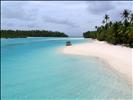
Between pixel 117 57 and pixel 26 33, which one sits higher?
pixel 26 33

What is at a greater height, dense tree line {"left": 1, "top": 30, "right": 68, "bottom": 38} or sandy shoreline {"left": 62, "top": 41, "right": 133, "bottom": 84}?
dense tree line {"left": 1, "top": 30, "right": 68, "bottom": 38}

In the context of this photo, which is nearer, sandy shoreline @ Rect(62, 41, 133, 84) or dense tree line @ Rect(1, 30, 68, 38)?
sandy shoreline @ Rect(62, 41, 133, 84)

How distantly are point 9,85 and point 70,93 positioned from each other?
14.8ft

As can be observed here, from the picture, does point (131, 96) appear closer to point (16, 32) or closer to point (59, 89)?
point (59, 89)

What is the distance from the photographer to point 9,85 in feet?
44.4

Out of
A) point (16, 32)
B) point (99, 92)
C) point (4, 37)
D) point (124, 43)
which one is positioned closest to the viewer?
point (99, 92)

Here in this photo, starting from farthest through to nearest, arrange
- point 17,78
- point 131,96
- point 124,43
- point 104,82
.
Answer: point 124,43
point 17,78
point 104,82
point 131,96

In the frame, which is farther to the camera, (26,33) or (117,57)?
(26,33)

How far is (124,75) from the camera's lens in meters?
14.8

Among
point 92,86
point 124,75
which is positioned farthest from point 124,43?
point 92,86

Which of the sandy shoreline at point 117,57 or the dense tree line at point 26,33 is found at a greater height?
the dense tree line at point 26,33

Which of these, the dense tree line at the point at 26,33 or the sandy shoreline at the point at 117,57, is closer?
the sandy shoreline at the point at 117,57

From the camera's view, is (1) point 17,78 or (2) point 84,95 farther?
(1) point 17,78

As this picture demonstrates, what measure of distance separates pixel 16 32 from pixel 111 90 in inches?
5544
